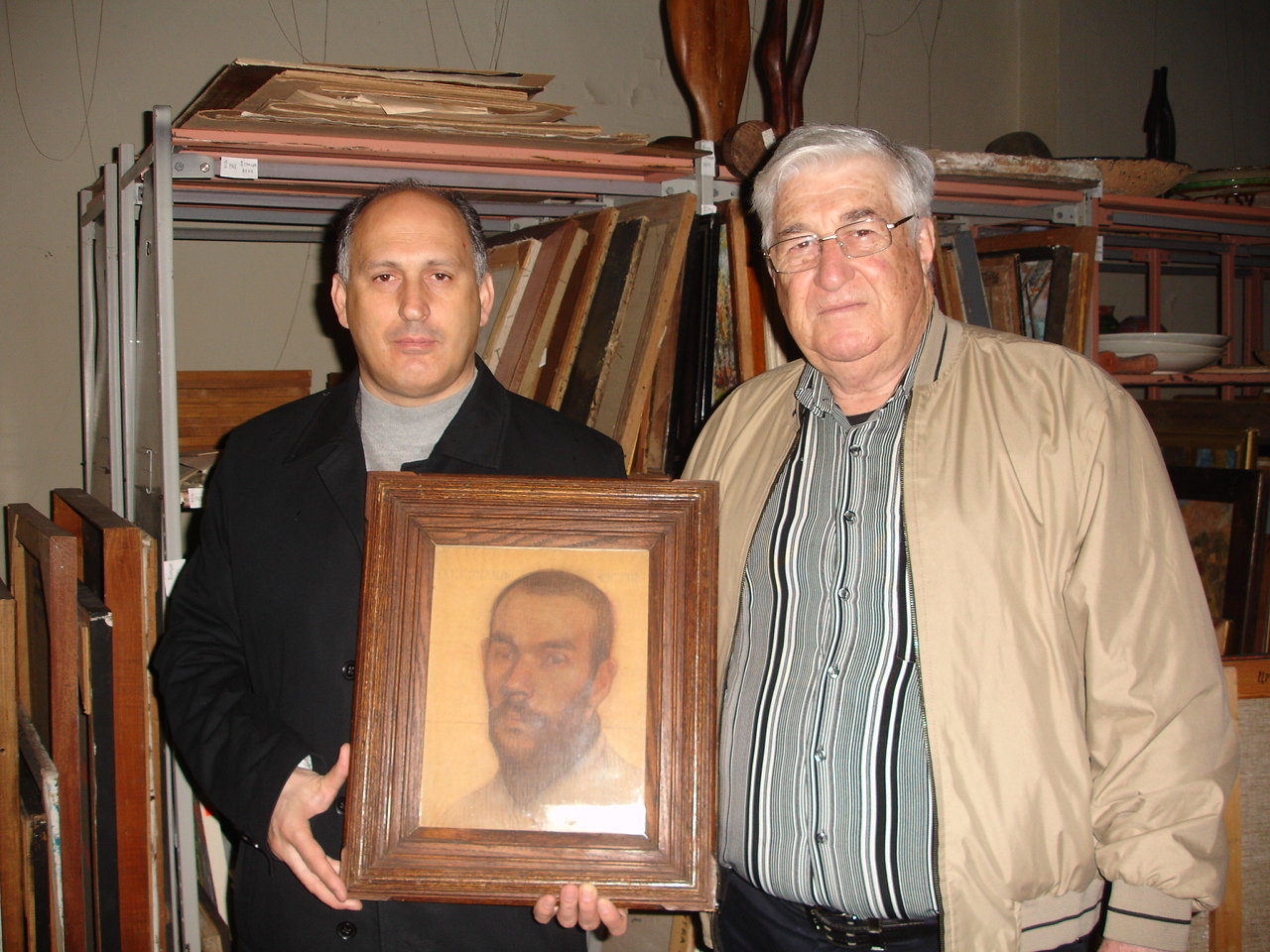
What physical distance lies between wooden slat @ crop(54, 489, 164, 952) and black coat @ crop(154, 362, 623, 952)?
2.49 feet

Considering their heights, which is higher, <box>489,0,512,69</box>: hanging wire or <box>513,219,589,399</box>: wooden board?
<box>489,0,512,69</box>: hanging wire

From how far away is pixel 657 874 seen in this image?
48.3 inches

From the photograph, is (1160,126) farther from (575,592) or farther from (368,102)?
(575,592)

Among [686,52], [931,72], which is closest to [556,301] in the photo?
[686,52]

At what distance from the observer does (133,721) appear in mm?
2271

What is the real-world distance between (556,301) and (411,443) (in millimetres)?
1468

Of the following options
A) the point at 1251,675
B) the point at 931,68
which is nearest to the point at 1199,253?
the point at 931,68

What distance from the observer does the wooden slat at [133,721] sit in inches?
88.6

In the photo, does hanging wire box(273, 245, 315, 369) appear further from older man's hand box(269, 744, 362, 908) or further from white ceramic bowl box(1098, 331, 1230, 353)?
white ceramic bowl box(1098, 331, 1230, 353)

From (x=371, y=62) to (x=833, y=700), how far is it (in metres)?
4.15

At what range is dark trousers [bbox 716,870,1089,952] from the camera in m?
1.40

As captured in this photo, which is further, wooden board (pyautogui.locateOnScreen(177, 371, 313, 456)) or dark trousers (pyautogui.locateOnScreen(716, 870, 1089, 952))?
wooden board (pyautogui.locateOnScreen(177, 371, 313, 456))

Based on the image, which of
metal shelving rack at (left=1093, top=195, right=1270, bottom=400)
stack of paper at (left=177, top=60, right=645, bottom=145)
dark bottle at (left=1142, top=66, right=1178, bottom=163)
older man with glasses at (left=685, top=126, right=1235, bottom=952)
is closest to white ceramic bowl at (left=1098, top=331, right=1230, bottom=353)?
metal shelving rack at (left=1093, top=195, right=1270, bottom=400)

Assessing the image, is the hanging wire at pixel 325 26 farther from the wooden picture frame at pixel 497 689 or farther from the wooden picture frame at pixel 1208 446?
the wooden picture frame at pixel 1208 446
